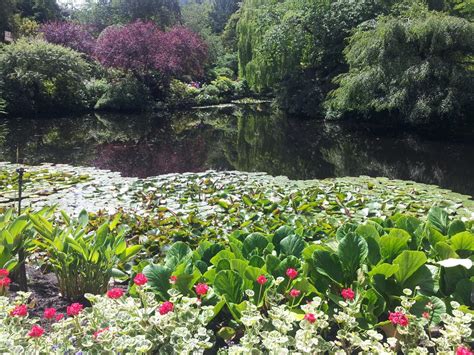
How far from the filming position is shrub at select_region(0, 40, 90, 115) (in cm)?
1648

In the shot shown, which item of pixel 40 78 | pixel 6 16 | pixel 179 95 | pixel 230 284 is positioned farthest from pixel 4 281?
pixel 6 16

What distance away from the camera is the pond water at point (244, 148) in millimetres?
8328

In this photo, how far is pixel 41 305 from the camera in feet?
8.07

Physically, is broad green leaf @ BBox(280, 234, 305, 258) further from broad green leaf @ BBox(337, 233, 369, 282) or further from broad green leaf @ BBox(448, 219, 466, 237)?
broad green leaf @ BBox(448, 219, 466, 237)

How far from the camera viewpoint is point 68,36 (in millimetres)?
22250

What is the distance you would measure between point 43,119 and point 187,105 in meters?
8.22

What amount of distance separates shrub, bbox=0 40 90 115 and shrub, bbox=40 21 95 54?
435 centimetres

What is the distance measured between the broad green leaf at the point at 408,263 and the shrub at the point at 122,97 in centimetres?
1899

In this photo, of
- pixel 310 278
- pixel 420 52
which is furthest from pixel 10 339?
pixel 420 52

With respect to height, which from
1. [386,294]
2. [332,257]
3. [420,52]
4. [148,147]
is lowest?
[148,147]

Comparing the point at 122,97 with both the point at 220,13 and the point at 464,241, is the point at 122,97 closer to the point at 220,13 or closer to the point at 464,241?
the point at 464,241

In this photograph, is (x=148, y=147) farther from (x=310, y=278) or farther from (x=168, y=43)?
(x=168, y=43)

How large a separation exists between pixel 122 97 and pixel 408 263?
62.6 ft

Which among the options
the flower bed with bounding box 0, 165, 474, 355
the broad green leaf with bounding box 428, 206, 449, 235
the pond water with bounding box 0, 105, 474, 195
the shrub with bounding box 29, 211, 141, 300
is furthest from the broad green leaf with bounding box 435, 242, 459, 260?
the pond water with bounding box 0, 105, 474, 195
